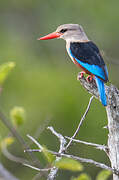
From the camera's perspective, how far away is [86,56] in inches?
160

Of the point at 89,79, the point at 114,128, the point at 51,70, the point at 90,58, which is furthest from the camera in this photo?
the point at 51,70

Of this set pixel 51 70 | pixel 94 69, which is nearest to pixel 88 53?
pixel 94 69

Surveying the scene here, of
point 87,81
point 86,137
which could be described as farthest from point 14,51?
point 87,81

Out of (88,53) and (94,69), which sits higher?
(88,53)

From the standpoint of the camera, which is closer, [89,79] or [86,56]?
[89,79]

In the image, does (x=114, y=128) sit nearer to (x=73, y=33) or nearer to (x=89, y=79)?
(x=89, y=79)

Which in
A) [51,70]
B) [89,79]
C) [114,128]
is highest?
[51,70]

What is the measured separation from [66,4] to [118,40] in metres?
2.03

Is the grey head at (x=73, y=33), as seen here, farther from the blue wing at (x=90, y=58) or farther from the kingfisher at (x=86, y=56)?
the blue wing at (x=90, y=58)

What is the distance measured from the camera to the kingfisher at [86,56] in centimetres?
370

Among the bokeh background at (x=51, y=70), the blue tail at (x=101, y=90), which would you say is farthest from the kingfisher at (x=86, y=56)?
the bokeh background at (x=51, y=70)

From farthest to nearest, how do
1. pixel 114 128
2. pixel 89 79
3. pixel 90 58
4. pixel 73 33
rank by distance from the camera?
pixel 73 33
pixel 90 58
pixel 89 79
pixel 114 128

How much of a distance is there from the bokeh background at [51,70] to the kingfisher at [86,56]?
9.14 feet

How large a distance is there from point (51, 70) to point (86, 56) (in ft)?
26.2
